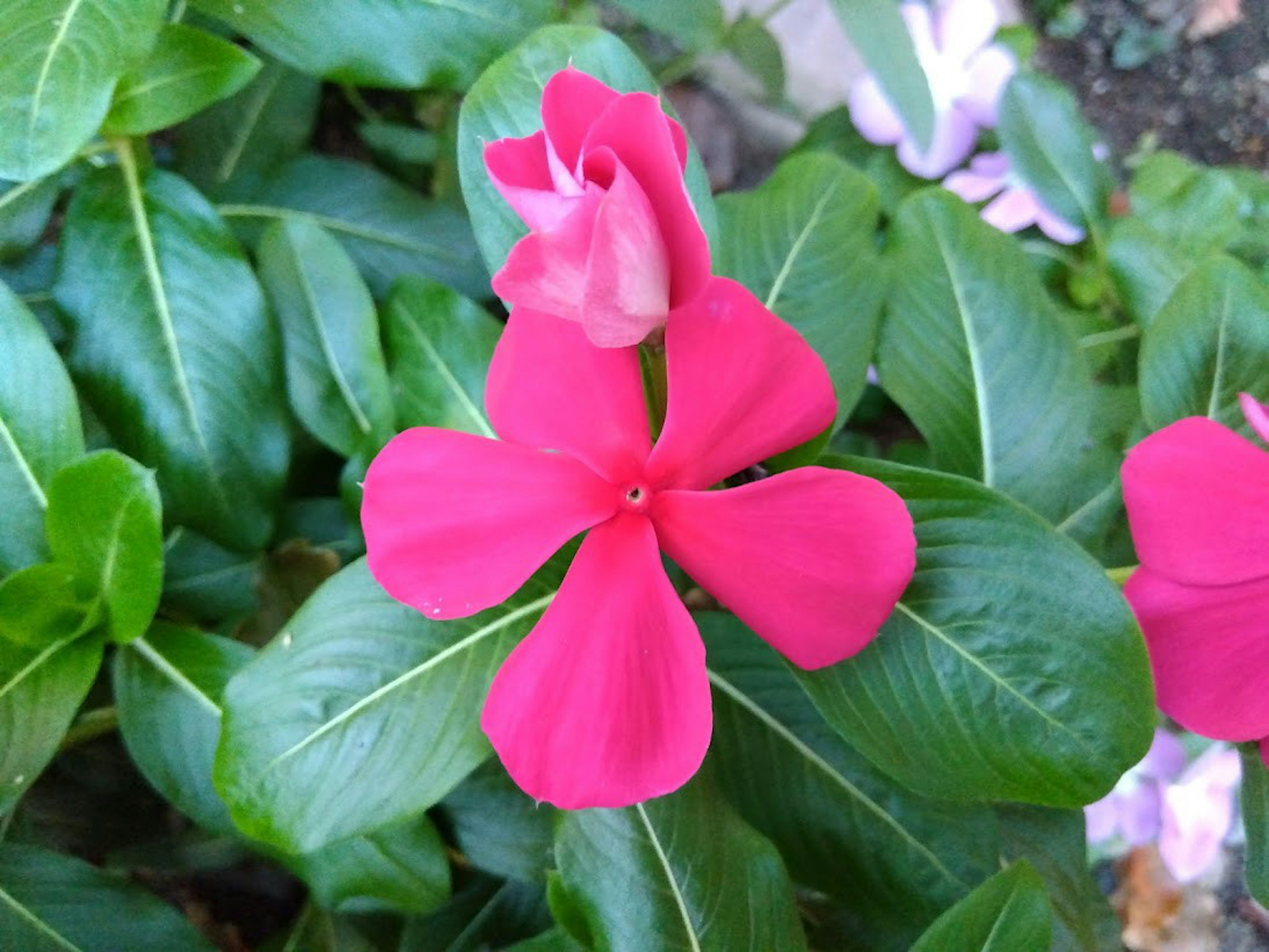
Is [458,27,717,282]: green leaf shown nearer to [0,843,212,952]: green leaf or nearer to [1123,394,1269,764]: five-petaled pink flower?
[1123,394,1269,764]: five-petaled pink flower

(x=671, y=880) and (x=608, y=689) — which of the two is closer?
(x=608, y=689)

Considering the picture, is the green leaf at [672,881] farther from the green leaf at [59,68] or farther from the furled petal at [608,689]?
the green leaf at [59,68]

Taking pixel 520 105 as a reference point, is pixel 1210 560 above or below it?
below

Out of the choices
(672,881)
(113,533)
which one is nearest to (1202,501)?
(672,881)

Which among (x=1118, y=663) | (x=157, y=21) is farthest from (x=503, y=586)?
(x=157, y=21)

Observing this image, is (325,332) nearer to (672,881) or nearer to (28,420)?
(28,420)

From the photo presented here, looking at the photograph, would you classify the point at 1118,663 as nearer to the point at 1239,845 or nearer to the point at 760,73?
the point at 760,73
